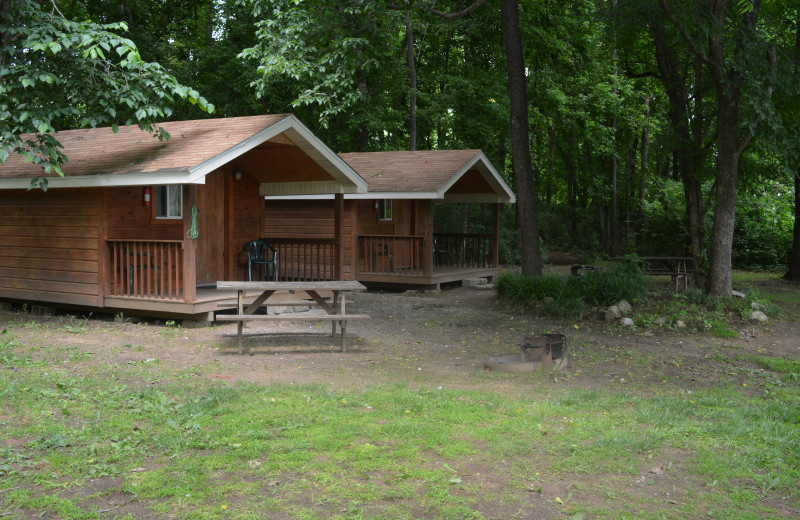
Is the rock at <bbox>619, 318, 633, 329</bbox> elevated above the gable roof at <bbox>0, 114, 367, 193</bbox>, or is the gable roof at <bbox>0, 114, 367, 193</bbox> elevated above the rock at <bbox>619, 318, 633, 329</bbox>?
the gable roof at <bbox>0, 114, 367, 193</bbox>

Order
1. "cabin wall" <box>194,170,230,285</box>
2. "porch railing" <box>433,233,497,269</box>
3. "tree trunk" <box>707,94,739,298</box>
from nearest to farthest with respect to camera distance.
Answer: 1. "tree trunk" <box>707,94,739,298</box>
2. "cabin wall" <box>194,170,230,285</box>
3. "porch railing" <box>433,233,497,269</box>

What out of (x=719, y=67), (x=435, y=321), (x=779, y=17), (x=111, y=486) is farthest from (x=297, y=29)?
(x=111, y=486)

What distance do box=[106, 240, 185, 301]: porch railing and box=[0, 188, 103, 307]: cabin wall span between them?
8.7 inches

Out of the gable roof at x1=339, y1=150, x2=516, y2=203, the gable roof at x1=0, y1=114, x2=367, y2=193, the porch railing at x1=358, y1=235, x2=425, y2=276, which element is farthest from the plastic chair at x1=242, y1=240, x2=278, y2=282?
the porch railing at x1=358, y1=235, x2=425, y2=276

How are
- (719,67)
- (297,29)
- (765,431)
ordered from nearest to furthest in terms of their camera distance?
1. (765,431)
2. (719,67)
3. (297,29)

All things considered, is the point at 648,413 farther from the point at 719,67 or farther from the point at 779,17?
the point at 779,17

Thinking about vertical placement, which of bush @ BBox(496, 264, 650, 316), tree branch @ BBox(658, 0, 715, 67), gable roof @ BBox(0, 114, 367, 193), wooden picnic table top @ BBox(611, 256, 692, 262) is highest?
tree branch @ BBox(658, 0, 715, 67)

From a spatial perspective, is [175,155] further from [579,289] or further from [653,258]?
[653,258]

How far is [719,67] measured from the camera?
38.9ft

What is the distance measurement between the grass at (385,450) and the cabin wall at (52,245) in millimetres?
4527

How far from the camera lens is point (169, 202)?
41.2 feet

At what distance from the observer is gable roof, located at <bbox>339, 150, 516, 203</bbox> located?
16.7 meters

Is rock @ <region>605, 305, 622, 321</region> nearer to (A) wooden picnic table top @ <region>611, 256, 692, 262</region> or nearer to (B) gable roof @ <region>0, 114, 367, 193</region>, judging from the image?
(A) wooden picnic table top @ <region>611, 256, 692, 262</region>

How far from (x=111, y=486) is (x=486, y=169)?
49.1 ft
